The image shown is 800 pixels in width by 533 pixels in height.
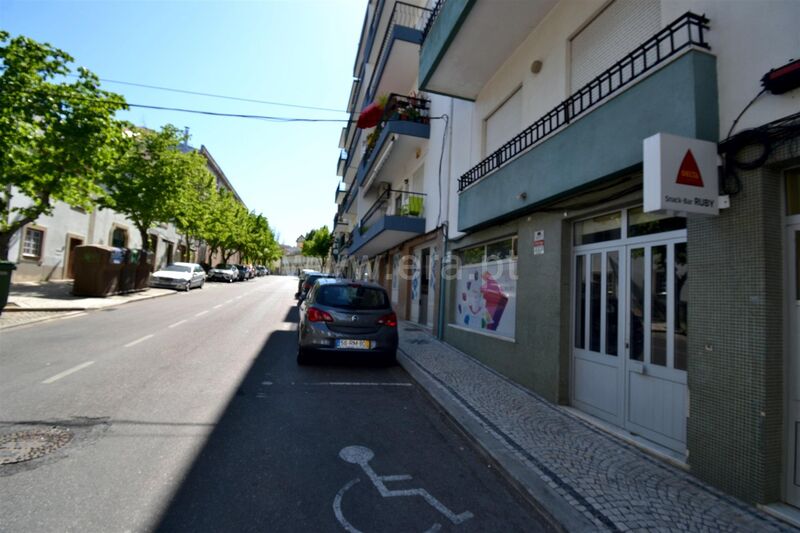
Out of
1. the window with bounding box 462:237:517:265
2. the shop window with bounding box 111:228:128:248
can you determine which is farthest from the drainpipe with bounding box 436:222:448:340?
the shop window with bounding box 111:228:128:248

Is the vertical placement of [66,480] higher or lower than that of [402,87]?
lower

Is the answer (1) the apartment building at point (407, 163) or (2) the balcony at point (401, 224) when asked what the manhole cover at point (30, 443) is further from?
(2) the balcony at point (401, 224)

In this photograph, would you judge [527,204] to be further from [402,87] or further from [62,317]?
[62,317]

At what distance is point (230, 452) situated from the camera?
3.66 m

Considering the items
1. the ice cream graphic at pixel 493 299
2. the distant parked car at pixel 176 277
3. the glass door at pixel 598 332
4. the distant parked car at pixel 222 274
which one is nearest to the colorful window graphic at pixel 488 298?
the ice cream graphic at pixel 493 299

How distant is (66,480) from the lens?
3.03 m

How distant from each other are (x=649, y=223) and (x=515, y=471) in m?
3.15

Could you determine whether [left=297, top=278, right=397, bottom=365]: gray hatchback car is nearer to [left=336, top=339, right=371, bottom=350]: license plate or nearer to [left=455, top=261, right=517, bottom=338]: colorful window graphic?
[left=336, top=339, right=371, bottom=350]: license plate

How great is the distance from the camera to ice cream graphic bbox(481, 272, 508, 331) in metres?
7.69

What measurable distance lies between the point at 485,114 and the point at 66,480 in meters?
8.77

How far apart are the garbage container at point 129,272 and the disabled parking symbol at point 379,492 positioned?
1848 cm

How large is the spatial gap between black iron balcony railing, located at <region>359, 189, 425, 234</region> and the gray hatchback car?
18.0 ft

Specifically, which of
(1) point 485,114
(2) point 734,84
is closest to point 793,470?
(2) point 734,84

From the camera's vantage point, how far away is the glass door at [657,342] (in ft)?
13.3
